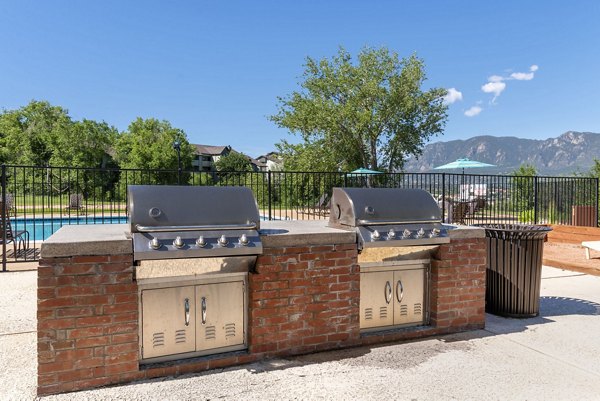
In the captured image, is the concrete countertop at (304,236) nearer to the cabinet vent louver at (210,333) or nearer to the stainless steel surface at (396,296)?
the stainless steel surface at (396,296)

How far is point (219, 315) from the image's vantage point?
315 centimetres

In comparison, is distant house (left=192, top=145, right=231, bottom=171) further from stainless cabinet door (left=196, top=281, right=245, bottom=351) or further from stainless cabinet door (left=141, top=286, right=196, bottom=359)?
stainless cabinet door (left=141, top=286, right=196, bottom=359)

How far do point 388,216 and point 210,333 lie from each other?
1.79 m

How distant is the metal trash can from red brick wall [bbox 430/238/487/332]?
596 mm

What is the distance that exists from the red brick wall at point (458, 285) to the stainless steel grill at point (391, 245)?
0.11 m

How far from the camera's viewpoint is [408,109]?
2377 cm

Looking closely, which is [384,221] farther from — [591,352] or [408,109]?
[408,109]

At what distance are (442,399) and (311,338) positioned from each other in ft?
3.71

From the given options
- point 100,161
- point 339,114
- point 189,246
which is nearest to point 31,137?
point 100,161

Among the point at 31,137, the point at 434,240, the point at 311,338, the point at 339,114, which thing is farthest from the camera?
the point at 31,137

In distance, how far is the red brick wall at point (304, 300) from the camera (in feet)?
10.5

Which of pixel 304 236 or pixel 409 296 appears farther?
pixel 409 296

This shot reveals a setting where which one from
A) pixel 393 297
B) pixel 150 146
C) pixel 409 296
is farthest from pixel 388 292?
pixel 150 146

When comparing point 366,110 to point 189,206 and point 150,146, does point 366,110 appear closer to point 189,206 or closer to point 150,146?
point 189,206
